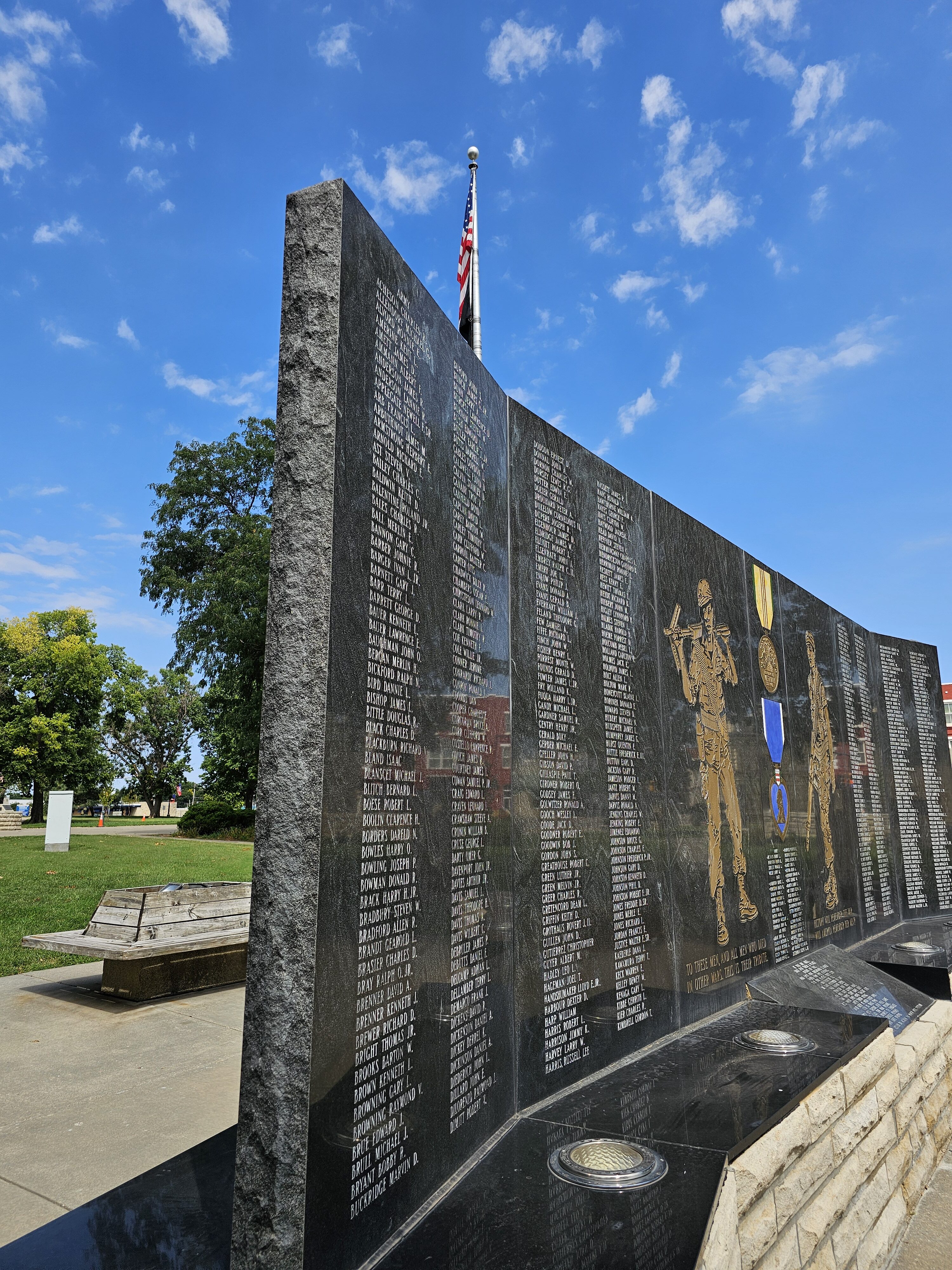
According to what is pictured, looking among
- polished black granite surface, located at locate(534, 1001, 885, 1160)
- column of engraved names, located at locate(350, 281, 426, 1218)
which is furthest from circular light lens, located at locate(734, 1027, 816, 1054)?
column of engraved names, located at locate(350, 281, 426, 1218)

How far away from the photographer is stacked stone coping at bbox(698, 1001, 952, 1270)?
290 centimetres

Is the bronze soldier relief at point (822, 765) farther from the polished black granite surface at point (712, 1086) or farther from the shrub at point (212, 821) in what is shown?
the shrub at point (212, 821)

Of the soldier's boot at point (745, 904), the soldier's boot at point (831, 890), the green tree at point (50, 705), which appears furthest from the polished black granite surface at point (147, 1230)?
the green tree at point (50, 705)

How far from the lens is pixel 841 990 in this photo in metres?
5.85

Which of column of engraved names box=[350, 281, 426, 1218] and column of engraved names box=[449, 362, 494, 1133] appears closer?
column of engraved names box=[350, 281, 426, 1218]

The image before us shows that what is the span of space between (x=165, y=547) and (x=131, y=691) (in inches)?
674

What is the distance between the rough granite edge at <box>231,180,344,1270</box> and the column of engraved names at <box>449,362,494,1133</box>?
907 millimetres

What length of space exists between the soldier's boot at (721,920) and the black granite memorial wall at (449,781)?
0.02m

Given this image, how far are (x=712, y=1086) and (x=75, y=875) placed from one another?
42.2ft

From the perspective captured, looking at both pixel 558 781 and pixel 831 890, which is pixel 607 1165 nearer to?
pixel 558 781

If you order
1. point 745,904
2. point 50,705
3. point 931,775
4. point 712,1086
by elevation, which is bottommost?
point 712,1086

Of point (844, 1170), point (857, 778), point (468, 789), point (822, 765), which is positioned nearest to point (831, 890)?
point (822, 765)

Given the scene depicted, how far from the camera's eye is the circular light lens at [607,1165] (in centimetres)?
273

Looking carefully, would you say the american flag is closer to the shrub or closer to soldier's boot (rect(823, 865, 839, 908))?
soldier's boot (rect(823, 865, 839, 908))
